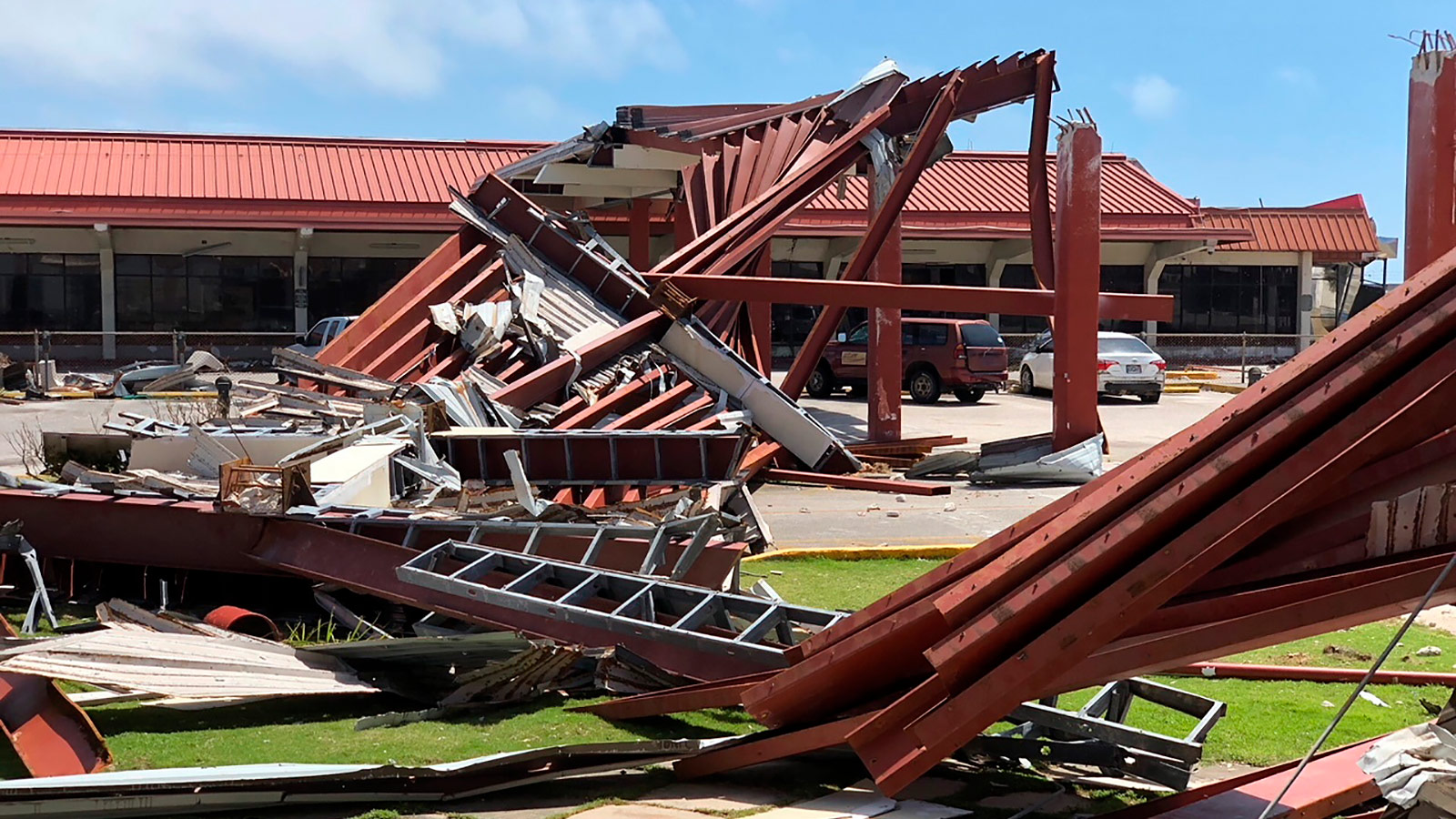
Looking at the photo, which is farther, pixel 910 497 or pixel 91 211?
pixel 91 211

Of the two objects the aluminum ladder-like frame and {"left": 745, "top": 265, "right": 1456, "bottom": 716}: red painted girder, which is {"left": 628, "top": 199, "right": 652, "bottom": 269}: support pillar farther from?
{"left": 745, "top": 265, "right": 1456, "bottom": 716}: red painted girder

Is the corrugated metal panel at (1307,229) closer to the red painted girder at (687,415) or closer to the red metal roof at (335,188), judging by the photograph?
the red metal roof at (335,188)

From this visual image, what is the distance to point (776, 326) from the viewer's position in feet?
139

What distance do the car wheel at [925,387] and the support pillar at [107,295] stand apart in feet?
66.8

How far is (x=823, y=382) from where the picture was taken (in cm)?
3259

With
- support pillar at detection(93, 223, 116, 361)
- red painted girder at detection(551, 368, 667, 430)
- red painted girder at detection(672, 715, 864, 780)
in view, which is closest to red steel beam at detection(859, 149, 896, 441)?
red painted girder at detection(551, 368, 667, 430)

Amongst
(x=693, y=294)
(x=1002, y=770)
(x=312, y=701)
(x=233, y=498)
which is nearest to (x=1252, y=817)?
(x=1002, y=770)

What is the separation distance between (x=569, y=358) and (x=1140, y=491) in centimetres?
1215

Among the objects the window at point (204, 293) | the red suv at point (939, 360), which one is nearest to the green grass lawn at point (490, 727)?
the red suv at point (939, 360)

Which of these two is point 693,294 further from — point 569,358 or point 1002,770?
point 1002,770

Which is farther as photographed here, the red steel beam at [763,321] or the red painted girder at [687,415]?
the red steel beam at [763,321]

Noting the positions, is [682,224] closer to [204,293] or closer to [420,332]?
[420,332]

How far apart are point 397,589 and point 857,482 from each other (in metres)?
8.96

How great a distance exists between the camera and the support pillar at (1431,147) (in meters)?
13.0
